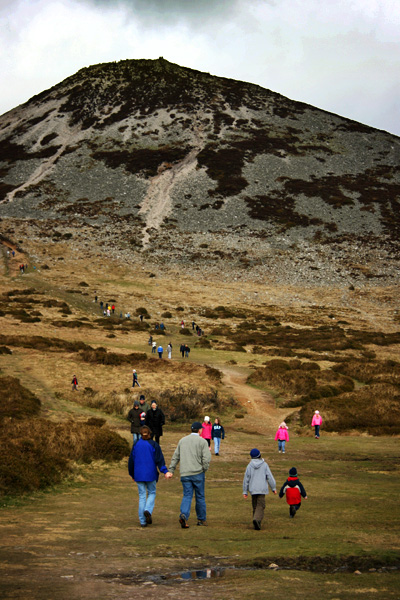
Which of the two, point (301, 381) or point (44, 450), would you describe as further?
point (301, 381)

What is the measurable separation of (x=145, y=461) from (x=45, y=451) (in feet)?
18.8

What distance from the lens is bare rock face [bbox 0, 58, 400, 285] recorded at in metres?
106

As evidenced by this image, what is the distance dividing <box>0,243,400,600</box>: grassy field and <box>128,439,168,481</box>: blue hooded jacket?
0.94 metres

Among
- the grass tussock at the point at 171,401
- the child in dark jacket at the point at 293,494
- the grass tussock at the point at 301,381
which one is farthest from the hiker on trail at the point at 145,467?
the grass tussock at the point at 301,381

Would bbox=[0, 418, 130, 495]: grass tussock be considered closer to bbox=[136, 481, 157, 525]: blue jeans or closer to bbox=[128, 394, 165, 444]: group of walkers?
bbox=[128, 394, 165, 444]: group of walkers

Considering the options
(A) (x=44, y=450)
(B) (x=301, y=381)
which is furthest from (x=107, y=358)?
(A) (x=44, y=450)

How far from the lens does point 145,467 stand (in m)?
10.3

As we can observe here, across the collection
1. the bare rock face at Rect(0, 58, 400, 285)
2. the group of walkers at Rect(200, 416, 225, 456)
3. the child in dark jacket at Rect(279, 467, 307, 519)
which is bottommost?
the child in dark jacket at Rect(279, 467, 307, 519)

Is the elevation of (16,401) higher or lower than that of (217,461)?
higher

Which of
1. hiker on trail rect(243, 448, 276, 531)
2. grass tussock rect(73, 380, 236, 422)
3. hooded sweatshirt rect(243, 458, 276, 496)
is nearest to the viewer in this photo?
hiker on trail rect(243, 448, 276, 531)

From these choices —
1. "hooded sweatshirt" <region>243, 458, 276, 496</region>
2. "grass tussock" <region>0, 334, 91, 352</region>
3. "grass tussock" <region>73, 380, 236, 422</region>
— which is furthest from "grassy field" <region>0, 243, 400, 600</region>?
"hooded sweatshirt" <region>243, 458, 276, 496</region>

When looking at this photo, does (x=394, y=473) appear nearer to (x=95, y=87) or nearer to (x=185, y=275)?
(x=185, y=275)

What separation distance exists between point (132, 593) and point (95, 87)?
18304 cm

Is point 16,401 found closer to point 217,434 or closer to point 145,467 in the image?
point 217,434
